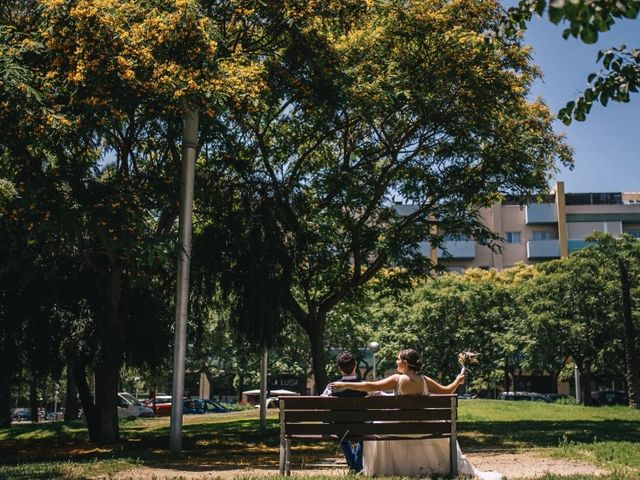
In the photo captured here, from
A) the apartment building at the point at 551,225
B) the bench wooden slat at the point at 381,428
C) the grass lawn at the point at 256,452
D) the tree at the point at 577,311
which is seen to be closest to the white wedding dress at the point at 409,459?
the bench wooden slat at the point at 381,428

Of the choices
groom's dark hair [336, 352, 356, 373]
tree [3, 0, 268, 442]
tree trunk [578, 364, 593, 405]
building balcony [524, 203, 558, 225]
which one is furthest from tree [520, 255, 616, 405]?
groom's dark hair [336, 352, 356, 373]

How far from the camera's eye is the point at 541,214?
2982 inches

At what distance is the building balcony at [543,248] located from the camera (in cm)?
7381

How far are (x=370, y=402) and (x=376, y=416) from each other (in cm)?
17

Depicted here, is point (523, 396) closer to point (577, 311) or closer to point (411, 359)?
point (577, 311)

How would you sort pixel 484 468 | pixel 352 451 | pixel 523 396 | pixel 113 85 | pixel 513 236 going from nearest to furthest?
pixel 352 451, pixel 484 468, pixel 113 85, pixel 523 396, pixel 513 236

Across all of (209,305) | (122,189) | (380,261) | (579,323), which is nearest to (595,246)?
(579,323)

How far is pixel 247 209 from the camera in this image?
18688 mm

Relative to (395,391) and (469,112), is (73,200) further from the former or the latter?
(469,112)

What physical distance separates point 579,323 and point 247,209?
32032 millimetres

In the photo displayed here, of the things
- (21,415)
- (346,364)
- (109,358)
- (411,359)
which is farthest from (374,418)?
(21,415)

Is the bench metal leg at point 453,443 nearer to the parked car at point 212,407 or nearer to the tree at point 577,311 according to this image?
the tree at point 577,311

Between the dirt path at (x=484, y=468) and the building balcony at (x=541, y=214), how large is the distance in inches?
2614

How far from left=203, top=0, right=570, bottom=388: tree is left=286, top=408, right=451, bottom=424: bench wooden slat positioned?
362 inches
